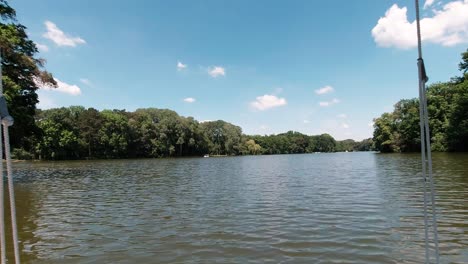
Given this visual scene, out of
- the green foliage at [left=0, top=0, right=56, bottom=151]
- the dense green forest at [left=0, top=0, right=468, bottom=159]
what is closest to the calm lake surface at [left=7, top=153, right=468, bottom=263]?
the green foliage at [left=0, top=0, right=56, bottom=151]

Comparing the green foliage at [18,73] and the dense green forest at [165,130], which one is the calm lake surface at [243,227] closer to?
the green foliage at [18,73]

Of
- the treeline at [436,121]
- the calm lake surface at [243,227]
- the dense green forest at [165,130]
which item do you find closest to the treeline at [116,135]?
the dense green forest at [165,130]

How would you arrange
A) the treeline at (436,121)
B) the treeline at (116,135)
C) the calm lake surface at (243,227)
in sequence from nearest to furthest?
1. the calm lake surface at (243,227)
2. the treeline at (436,121)
3. the treeline at (116,135)

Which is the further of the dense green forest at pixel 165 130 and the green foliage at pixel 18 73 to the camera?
the dense green forest at pixel 165 130

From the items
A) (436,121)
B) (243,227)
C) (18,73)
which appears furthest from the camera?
(436,121)

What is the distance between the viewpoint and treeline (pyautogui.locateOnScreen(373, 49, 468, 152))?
6794 cm

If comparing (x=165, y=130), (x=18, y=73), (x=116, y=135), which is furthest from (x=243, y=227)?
(x=165, y=130)

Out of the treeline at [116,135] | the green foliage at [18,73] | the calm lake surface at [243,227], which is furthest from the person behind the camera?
the treeline at [116,135]

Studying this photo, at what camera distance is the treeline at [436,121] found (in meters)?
67.9

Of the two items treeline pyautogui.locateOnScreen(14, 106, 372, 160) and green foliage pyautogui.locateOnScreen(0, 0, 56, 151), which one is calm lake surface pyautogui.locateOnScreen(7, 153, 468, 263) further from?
treeline pyautogui.locateOnScreen(14, 106, 372, 160)

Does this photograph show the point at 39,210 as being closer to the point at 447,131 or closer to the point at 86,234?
the point at 86,234

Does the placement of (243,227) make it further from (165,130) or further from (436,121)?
(165,130)

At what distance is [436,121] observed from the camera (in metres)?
81.5

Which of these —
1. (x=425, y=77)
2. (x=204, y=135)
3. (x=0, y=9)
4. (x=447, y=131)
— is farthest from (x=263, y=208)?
(x=204, y=135)
